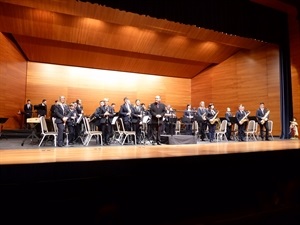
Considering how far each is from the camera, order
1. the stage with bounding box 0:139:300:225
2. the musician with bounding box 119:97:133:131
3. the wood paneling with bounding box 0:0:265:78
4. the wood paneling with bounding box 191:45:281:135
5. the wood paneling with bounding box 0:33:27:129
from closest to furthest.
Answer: the stage with bounding box 0:139:300:225, the musician with bounding box 119:97:133:131, the wood paneling with bounding box 0:0:265:78, the wood paneling with bounding box 0:33:27:129, the wood paneling with bounding box 191:45:281:135

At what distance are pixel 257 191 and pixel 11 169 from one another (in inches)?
109

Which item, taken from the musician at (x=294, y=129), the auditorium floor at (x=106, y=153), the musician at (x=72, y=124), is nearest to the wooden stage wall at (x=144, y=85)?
the musician at (x=294, y=129)

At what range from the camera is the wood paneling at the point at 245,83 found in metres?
11.2

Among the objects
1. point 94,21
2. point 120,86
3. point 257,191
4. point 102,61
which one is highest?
point 94,21

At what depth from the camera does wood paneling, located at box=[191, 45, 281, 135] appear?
36.9ft

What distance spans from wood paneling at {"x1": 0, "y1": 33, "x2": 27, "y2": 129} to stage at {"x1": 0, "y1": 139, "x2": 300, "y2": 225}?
850 cm

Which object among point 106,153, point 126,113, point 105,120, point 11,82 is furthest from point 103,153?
point 11,82

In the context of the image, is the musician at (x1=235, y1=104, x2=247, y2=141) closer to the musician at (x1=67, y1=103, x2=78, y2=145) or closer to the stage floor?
the stage floor

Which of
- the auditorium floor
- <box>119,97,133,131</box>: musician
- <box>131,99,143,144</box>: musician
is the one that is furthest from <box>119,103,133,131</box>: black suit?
the auditorium floor

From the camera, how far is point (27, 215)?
2172mm

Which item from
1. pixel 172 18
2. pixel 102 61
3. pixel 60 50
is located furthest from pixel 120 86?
pixel 172 18

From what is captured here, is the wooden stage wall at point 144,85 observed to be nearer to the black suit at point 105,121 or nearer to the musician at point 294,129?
the musician at point 294,129

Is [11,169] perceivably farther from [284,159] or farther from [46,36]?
[46,36]

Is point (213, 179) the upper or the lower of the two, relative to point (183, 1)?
lower
